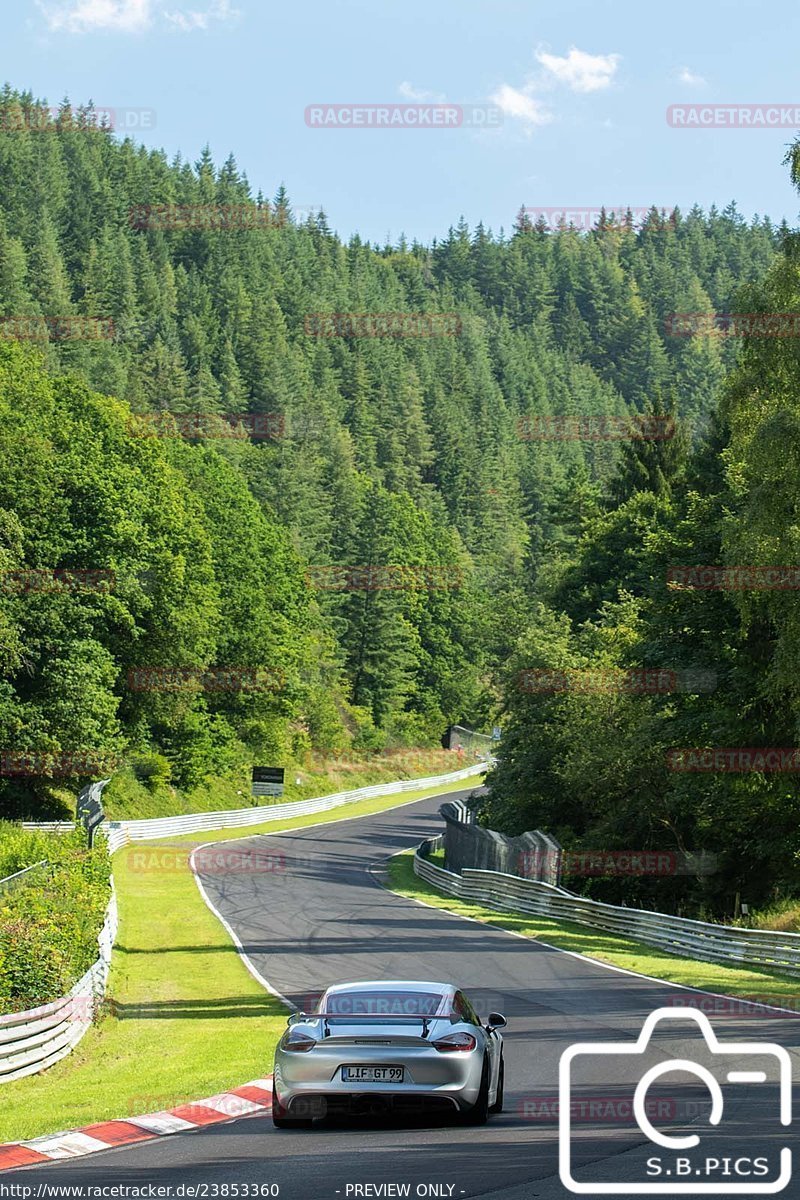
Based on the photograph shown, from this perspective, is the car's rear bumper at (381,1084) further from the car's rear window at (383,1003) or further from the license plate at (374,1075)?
the car's rear window at (383,1003)

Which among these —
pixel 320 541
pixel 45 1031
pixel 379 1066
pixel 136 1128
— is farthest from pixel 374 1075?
pixel 320 541

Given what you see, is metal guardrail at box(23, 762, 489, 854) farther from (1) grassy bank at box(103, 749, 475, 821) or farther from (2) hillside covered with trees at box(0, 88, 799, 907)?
(2) hillside covered with trees at box(0, 88, 799, 907)

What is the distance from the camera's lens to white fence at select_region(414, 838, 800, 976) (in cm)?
2989

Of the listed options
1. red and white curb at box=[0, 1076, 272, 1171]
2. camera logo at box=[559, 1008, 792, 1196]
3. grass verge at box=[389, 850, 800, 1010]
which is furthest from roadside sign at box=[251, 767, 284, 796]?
red and white curb at box=[0, 1076, 272, 1171]

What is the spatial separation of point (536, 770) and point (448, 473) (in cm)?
13073

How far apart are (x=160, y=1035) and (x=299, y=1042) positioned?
10.7m

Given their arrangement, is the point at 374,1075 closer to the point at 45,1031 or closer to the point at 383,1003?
the point at 383,1003

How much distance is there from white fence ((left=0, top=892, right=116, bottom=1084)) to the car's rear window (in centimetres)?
714

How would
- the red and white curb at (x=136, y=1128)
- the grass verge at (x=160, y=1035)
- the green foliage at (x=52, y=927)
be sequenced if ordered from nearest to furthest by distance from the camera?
the red and white curb at (x=136, y=1128), the grass verge at (x=160, y=1035), the green foliage at (x=52, y=927)

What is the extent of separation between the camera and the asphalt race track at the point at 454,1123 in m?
10.1

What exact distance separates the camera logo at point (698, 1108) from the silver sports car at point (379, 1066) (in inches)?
35.2

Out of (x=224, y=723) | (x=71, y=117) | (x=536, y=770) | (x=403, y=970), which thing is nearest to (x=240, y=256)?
(x=71, y=117)

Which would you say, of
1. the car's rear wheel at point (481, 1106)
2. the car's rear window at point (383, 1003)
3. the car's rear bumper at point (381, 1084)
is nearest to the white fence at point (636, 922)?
the car's rear window at point (383, 1003)

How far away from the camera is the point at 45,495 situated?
61.3 m
